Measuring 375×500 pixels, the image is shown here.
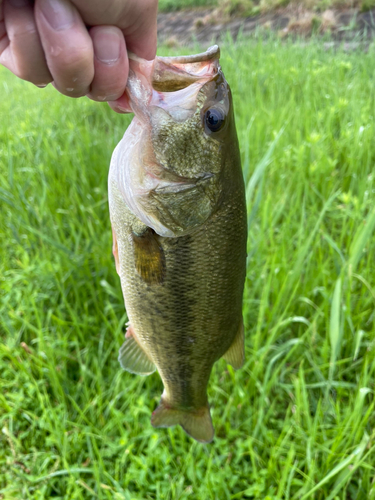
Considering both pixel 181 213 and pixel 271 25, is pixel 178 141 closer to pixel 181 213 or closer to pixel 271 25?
pixel 181 213

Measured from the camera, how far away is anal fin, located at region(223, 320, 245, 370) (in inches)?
50.1

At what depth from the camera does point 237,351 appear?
129 centimetres

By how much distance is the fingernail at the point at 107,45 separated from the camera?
78 centimetres

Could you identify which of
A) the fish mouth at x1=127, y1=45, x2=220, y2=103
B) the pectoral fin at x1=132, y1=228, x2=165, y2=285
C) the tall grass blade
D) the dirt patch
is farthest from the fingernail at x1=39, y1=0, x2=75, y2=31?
the dirt patch

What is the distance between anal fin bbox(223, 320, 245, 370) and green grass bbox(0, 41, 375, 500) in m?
0.42

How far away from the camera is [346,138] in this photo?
109 inches

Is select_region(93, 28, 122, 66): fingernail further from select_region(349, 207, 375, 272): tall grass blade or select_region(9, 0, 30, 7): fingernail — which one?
select_region(349, 207, 375, 272): tall grass blade

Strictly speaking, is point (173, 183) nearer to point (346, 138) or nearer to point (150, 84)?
point (150, 84)

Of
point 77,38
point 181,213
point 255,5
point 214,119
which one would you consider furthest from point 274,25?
point 77,38

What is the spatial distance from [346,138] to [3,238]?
8.63 ft

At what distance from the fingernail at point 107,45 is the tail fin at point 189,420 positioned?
1173 mm

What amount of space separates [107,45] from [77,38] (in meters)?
0.08

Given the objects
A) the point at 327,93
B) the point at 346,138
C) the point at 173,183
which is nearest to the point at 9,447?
the point at 173,183

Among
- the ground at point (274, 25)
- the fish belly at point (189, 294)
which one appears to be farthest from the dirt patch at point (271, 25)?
the fish belly at point (189, 294)
